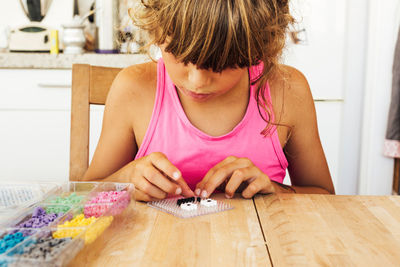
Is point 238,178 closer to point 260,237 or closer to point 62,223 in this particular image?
point 260,237

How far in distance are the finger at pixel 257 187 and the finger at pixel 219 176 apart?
43 mm

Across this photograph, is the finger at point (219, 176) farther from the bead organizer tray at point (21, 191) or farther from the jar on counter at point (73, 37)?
the jar on counter at point (73, 37)

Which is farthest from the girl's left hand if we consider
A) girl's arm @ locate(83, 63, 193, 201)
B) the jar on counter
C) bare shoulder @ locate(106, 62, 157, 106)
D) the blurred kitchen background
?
the jar on counter

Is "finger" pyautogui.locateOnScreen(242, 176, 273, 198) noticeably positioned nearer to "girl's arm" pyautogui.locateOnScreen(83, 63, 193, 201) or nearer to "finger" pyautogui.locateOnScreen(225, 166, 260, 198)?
"finger" pyautogui.locateOnScreen(225, 166, 260, 198)

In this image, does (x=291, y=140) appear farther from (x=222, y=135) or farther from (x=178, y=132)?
(x=178, y=132)

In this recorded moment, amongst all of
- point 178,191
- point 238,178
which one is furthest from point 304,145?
point 178,191

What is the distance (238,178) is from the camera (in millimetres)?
Answer: 753

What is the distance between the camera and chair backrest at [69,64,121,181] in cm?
99

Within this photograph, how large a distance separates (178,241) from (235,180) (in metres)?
0.23

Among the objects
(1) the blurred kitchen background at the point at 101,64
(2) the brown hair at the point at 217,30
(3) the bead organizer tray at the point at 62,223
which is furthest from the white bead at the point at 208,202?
(1) the blurred kitchen background at the point at 101,64

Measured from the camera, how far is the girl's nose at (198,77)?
2.23ft

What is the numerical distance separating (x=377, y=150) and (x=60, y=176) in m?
1.76

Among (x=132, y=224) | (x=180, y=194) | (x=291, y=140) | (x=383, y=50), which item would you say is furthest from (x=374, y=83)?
(x=132, y=224)

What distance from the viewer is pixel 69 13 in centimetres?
236
